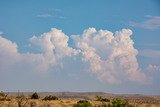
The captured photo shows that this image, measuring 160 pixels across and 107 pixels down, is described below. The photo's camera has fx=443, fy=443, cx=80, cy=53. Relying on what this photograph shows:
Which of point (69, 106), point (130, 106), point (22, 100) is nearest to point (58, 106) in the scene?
point (69, 106)

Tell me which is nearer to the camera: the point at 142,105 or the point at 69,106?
the point at 69,106

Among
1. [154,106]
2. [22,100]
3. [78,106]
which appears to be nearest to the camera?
[78,106]

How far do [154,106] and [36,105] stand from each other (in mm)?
35645

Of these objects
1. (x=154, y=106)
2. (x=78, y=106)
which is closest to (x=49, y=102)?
(x=78, y=106)

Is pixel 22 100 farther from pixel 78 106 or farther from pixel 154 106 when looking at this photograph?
pixel 154 106

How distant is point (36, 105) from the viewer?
392 feet

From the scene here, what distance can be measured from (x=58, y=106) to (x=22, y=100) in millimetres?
10543

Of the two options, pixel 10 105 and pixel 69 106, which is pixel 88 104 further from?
pixel 10 105

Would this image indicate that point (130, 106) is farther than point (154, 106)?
No

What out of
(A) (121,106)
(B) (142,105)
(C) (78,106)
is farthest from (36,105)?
(B) (142,105)

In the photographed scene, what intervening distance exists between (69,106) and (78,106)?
652 cm

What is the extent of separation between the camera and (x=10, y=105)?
117m

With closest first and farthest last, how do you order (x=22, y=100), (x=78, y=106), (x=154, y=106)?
(x=78, y=106), (x=22, y=100), (x=154, y=106)

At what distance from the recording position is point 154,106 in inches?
5153
